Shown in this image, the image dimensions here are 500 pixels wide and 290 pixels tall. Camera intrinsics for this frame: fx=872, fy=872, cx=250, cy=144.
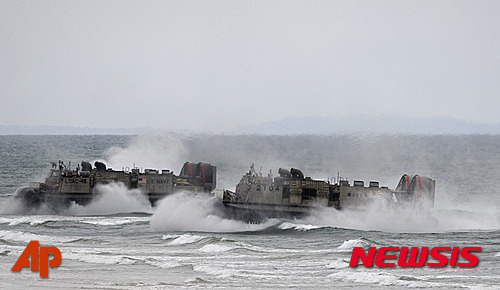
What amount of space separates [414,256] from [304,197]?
1734 centimetres

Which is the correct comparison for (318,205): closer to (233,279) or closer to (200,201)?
(200,201)

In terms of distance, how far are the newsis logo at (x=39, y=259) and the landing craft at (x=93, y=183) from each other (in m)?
21.0

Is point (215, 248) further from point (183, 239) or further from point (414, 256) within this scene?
point (414, 256)

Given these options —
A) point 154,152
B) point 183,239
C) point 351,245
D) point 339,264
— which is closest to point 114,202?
point 183,239

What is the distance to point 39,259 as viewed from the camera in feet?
Result: 130

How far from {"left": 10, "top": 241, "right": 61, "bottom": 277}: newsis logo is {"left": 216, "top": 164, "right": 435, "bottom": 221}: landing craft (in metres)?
15.8

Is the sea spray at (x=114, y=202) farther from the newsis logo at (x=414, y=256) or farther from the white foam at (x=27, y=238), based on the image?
the newsis logo at (x=414, y=256)

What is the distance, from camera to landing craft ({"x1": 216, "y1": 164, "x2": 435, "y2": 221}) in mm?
56625

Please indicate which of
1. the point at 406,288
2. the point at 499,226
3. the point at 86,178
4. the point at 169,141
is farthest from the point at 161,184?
the point at 406,288

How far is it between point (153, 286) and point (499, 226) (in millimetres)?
33156

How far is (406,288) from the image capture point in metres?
31.7

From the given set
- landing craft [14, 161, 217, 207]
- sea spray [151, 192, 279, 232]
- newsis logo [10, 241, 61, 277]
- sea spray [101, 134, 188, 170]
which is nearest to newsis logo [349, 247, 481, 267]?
newsis logo [10, 241, 61, 277]

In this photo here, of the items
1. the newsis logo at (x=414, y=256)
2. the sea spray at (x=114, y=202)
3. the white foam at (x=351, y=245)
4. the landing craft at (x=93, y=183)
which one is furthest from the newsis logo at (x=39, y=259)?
the sea spray at (x=114, y=202)

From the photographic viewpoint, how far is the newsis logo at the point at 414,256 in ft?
124
